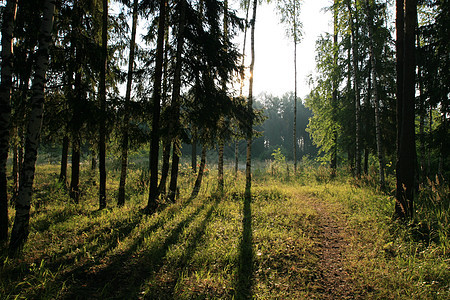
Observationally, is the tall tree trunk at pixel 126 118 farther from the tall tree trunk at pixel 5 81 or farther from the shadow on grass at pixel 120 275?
the shadow on grass at pixel 120 275

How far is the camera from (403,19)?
642 cm

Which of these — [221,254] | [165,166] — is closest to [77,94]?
[165,166]

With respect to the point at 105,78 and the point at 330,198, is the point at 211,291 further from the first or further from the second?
the point at 105,78

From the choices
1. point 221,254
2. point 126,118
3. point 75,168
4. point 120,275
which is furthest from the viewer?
point 75,168

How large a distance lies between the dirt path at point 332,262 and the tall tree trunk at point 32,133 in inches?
229

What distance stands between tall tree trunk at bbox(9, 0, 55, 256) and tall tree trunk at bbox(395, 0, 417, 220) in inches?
336

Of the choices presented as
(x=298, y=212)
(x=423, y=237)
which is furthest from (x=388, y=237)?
(x=298, y=212)

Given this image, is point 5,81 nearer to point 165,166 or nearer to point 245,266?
point 165,166

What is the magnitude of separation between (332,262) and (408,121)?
171 inches

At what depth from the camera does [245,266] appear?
13.8 ft

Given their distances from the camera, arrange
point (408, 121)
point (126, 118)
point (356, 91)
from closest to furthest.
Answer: point (408, 121)
point (126, 118)
point (356, 91)

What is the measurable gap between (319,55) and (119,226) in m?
16.6

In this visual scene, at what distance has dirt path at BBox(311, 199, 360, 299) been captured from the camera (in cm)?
358

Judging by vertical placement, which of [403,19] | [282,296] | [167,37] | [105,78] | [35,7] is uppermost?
[167,37]
